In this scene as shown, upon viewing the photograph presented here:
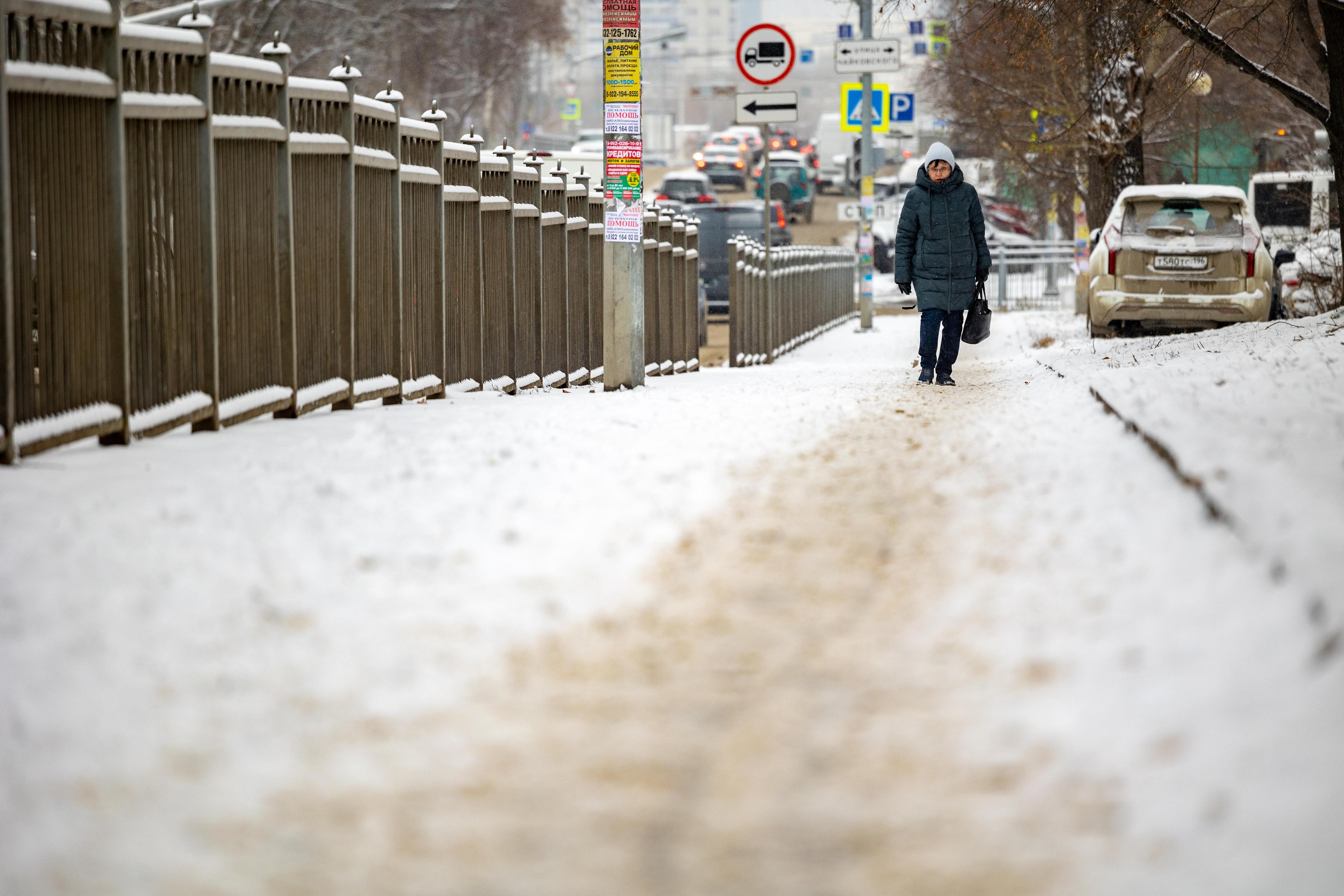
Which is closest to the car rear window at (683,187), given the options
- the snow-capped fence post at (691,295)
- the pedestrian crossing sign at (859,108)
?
the pedestrian crossing sign at (859,108)

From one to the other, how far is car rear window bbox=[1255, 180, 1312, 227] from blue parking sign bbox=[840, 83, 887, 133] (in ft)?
19.7

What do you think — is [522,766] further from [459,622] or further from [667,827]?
[459,622]

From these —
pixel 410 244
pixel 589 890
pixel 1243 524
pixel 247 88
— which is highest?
pixel 247 88

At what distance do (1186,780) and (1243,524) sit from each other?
1.42 meters

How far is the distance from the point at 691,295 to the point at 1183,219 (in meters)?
5.20

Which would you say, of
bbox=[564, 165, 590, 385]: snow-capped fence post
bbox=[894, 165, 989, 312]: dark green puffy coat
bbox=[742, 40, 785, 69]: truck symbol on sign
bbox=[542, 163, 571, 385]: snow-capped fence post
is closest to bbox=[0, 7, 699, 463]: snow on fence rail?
bbox=[542, 163, 571, 385]: snow-capped fence post

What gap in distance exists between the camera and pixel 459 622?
4730 mm

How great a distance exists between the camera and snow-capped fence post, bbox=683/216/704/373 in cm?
1900

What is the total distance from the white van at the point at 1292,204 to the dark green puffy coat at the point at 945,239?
6585mm

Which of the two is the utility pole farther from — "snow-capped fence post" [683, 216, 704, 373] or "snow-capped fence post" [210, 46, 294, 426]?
"snow-capped fence post" [210, 46, 294, 426]

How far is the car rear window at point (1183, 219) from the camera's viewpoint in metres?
17.0

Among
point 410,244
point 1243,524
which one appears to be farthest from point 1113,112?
point 1243,524

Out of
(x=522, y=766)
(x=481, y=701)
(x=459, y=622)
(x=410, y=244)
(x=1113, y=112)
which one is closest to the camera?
(x=522, y=766)

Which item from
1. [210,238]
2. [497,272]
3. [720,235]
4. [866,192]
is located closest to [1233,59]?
[497,272]
